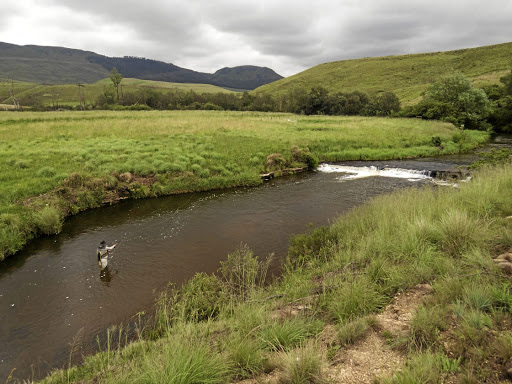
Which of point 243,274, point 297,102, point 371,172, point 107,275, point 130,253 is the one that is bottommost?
point 107,275

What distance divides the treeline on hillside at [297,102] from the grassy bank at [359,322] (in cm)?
6238

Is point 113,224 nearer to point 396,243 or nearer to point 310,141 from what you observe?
point 396,243

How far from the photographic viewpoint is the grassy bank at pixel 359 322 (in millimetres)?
3746

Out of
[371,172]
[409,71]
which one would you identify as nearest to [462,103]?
[371,172]

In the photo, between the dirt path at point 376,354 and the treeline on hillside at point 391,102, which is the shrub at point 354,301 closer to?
the dirt path at point 376,354

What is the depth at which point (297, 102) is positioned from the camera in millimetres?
72062

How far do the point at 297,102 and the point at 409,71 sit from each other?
78299 millimetres

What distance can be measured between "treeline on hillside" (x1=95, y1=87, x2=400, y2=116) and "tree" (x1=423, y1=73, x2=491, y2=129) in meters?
12.2

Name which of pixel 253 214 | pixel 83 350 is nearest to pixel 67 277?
pixel 83 350

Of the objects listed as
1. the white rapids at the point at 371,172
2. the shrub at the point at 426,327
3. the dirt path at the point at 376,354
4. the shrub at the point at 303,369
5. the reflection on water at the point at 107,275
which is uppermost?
the shrub at the point at 426,327

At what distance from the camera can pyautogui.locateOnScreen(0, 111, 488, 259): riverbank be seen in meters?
14.7

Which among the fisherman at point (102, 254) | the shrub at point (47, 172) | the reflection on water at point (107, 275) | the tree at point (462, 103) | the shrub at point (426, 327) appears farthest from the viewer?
the tree at point (462, 103)

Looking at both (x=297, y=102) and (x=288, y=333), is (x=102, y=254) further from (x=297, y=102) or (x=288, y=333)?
(x=297, y=102)

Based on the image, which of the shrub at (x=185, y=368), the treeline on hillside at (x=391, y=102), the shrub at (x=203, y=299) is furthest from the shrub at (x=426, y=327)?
the treeline on hillside at (x=391, y=102)
